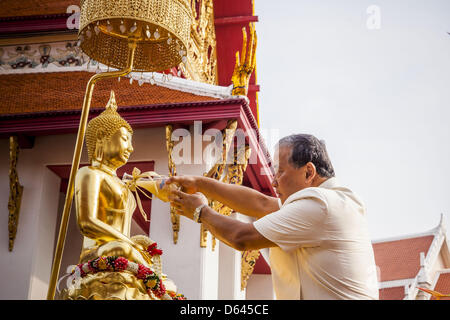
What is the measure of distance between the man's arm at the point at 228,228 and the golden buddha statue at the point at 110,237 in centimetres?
158

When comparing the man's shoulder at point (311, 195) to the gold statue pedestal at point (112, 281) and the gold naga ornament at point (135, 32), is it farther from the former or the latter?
the gold statue pedestal at point (112, 281)

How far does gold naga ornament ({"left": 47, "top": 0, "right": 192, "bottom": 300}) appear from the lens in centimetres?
342

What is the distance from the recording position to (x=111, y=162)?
4734 mm

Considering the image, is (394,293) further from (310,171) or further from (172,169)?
(310,171)

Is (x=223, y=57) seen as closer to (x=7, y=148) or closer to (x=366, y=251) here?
(x=7, y=148)

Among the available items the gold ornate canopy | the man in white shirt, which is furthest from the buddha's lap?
the man in white shirt

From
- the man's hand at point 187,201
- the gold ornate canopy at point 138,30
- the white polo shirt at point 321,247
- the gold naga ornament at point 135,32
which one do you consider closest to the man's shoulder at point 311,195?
the white polo shirt at point 321,247

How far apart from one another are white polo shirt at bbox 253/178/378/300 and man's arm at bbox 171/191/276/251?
4cm

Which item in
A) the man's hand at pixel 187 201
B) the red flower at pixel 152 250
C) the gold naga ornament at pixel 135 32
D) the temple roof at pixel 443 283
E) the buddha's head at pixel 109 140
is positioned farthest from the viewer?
the temple roof at pixel 443 283

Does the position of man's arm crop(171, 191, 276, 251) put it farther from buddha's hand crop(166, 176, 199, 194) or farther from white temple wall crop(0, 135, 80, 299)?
white temple wall crop(0, 135, 80, 299)

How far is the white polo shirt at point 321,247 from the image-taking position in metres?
2.08

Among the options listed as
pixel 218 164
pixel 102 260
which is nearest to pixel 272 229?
pixel 102 260
